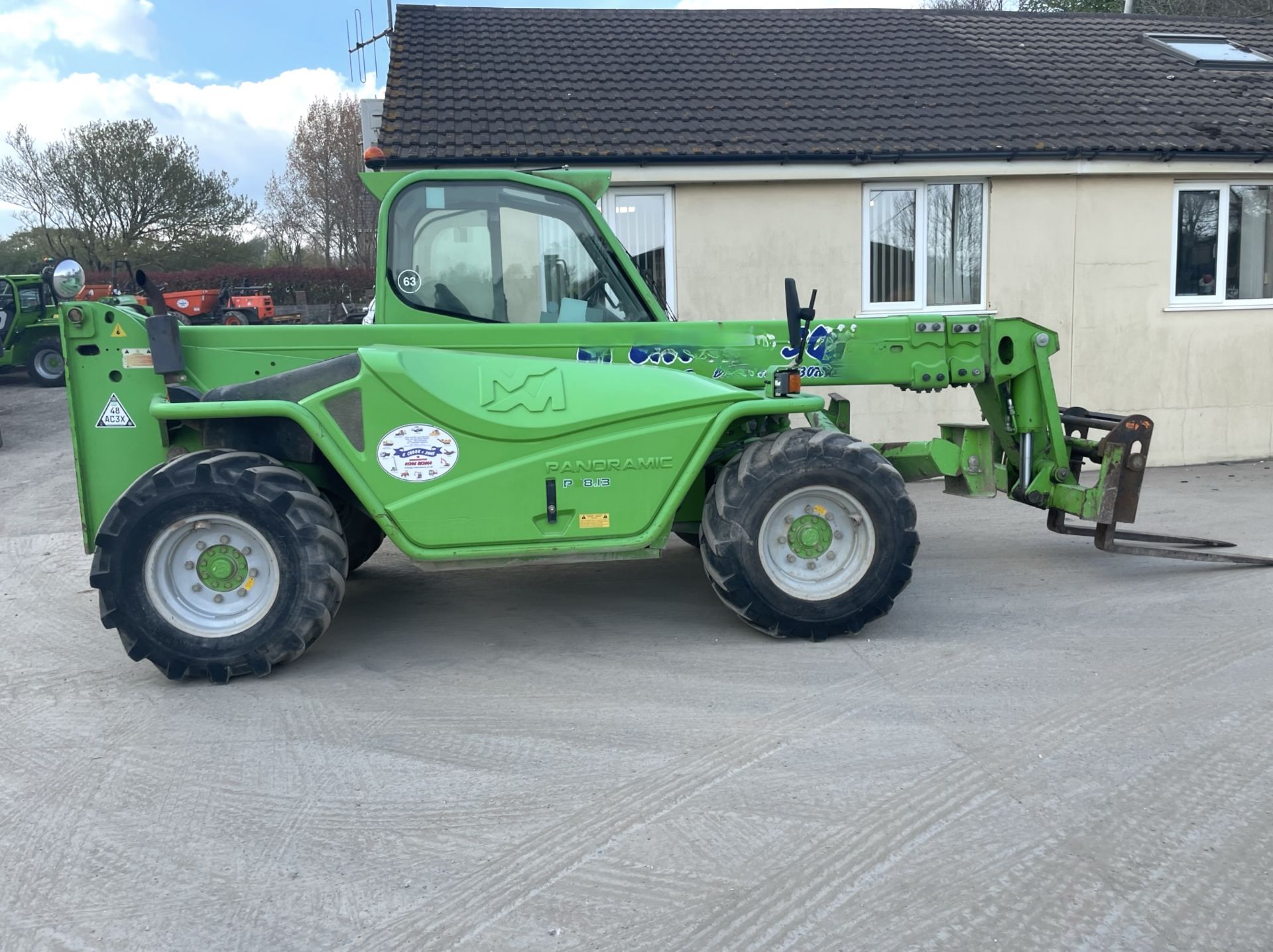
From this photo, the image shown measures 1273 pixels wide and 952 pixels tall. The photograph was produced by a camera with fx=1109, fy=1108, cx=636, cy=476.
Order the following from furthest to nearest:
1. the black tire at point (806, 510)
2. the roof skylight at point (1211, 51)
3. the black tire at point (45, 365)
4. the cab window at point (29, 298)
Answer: the black tire at point (45, 365) < the cab window at point (29, 298) < the roof skylight at point (1211, 51) < the black tire at point (806, 510)

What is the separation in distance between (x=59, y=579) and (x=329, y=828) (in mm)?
4743

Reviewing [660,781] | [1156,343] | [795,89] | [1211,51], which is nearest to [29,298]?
[795,89]

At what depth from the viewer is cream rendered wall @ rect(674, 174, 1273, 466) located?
1091 cm

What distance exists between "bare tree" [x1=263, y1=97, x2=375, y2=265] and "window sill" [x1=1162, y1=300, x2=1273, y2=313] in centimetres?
3408

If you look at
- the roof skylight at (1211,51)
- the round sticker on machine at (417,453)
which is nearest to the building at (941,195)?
the roof skylight at (1211,51)

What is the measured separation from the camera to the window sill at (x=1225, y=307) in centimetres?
1150

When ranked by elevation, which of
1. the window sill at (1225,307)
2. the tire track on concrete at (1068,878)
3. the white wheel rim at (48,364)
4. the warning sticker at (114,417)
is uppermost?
the window sill at (1225,307)

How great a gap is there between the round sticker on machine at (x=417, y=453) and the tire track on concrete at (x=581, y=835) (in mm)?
1912

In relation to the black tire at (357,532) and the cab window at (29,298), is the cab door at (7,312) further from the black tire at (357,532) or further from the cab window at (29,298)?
the black tire at (357,532)

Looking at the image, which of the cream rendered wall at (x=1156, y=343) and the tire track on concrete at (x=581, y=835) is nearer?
the tire track on concrete at (x=581, y=835)

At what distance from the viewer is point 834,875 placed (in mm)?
3461

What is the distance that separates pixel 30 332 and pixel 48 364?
0.61 metres

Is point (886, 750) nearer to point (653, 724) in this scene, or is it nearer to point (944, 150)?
point (653, 724)

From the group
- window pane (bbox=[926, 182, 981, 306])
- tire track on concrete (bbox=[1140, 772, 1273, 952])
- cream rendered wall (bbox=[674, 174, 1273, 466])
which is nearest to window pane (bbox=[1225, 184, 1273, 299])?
cream rendered wall (bbox=[674, 174, 1273, 466])
